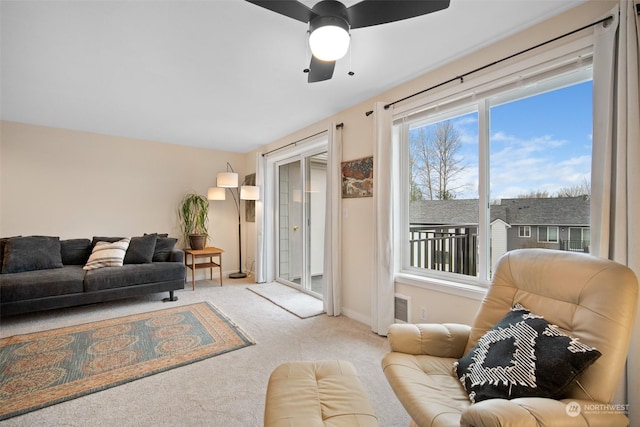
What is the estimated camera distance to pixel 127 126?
13.1 ft

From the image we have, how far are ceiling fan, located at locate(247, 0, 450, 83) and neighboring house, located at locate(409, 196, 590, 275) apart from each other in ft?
5.12

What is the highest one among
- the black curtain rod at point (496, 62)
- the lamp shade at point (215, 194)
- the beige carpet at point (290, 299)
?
the black curtain rod at point (496, 62)

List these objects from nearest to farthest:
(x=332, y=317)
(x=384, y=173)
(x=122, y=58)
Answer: (x=122, y=58) → (x=384, y=173) → (x=332, y=317)

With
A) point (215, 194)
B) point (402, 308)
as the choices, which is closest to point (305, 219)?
point (215, 194)

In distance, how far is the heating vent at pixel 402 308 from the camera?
269 cm

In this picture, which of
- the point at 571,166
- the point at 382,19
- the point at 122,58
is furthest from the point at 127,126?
the point at 571,166

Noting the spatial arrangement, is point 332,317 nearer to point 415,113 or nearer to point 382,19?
point 415,113

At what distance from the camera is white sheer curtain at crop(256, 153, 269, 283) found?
195 inches

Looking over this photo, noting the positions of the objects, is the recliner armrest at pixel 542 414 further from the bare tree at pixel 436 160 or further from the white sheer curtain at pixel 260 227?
the white sheer curtain at pixel 260 227

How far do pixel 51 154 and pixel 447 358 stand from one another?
5462 mm

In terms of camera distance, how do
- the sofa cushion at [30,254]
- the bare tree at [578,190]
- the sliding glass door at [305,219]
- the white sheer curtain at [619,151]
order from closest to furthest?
the white sheer curtain at [619,151] < the bare tree at [578,190] < the sofa cushion at [30,254] < the sliding glass door at [305,219]

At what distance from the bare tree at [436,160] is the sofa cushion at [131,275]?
3387 millimetres

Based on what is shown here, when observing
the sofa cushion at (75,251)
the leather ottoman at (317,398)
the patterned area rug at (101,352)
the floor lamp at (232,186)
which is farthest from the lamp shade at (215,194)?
the leather ottoman at (317,398)

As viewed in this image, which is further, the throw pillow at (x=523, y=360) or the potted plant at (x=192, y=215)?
the potted plant at (x=192, y=215)
